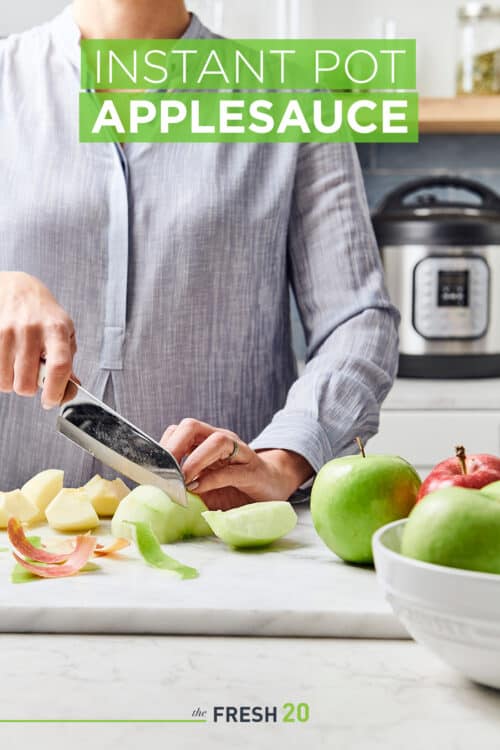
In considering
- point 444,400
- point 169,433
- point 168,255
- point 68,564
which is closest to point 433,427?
point 444,400

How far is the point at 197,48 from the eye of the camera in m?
1.29

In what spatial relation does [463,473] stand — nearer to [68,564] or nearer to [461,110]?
[68,564]

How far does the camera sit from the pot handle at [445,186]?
7.30 ft

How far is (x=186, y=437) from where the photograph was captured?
38.5 inches

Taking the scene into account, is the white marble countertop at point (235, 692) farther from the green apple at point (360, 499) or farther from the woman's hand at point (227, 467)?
the woman's hand at point (227, 467)

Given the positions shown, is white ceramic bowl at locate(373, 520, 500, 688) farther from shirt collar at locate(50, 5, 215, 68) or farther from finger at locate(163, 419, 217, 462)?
shirt collar at locate(50, 5, 215, 68)

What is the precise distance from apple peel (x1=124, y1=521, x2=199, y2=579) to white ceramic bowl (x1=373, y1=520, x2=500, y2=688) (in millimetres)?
240

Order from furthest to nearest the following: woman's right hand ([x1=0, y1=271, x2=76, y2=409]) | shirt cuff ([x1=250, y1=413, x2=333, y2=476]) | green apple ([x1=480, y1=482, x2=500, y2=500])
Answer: shirt cuff ([x1=250, y1=413, x2=333, y2=476])
woman's right hand ([x1=0, y1=271, x2=76, y2=409])
green apple ([x1=480, y1=482, x2=500, y2=500])

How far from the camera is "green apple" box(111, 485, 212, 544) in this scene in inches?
35.6

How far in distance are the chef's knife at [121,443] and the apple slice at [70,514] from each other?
7 cm

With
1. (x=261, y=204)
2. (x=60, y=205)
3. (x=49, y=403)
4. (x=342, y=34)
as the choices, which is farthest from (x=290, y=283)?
(x=342, y=34)

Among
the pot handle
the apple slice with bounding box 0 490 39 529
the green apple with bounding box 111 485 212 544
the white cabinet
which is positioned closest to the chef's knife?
the green apple with bounding box 111 485 212 544

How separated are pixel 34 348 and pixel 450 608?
20.3 inches

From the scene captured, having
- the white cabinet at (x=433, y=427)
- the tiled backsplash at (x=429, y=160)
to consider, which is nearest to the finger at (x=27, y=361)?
the white cabinet at (x=433, y=427)
